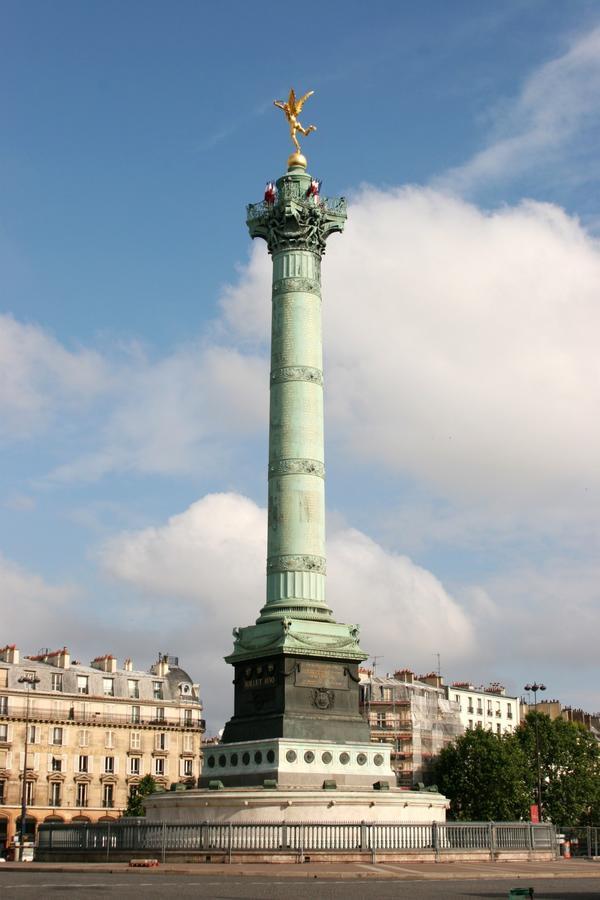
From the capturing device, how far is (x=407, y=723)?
96438mm

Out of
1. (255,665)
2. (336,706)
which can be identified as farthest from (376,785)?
(255,665)

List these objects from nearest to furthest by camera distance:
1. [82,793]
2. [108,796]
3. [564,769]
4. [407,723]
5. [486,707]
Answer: [82,793] < [108,796] < [564,769] < [407,723] < [486,707]

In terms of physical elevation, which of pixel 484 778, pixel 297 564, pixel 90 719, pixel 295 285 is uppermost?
pixel 295 285

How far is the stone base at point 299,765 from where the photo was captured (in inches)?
1612

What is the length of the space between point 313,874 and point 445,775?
61.8 meters

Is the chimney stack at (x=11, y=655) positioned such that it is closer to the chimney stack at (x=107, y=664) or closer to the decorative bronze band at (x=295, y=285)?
the chimney stack at (x=107, y=664)

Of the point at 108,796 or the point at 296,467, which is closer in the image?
the point at 296,467

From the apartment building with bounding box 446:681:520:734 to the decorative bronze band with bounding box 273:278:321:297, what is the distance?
69607 mm

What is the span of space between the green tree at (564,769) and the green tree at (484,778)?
3133 millimetres

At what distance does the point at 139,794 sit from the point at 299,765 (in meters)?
43.3

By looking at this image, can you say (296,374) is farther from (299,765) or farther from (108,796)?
(108,796)

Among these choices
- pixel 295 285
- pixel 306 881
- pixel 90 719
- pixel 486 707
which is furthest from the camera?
pixel 486 707

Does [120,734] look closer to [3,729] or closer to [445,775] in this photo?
[3,729]

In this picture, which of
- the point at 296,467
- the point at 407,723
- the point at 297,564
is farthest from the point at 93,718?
the point at 296,467
